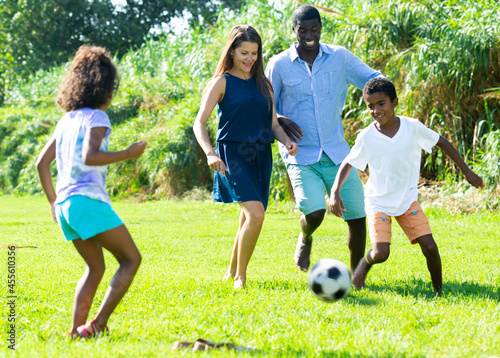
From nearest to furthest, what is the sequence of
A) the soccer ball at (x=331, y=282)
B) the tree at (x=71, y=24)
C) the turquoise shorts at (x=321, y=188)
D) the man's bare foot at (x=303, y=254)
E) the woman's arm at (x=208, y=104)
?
the soccer ball at (x=331, y=282)
the woman's arm at (x=208, y=104)
the turquoise shorts at (x=321, y=188)
the man's bare foot at (x=303, y=254)
the tree at (x=71, y=24)

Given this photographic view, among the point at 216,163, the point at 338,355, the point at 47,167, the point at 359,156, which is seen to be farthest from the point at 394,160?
the point at 47,167

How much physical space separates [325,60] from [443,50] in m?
Result: 5.16

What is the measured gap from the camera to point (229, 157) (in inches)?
185

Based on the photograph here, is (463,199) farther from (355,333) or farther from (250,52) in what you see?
(355,333)

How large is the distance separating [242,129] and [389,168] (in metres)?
1.11

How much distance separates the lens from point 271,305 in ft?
13.5

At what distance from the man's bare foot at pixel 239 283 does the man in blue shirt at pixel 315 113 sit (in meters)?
0.78

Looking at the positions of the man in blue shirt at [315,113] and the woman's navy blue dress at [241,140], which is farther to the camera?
the man in blue shirt at [315,113]

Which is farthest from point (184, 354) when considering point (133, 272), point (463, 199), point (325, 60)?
point (463, 199)

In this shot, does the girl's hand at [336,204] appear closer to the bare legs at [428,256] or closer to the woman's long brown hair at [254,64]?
the bare legs at [428,256]

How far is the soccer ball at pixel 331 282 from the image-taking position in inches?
152

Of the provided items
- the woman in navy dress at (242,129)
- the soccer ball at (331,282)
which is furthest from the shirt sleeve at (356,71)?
the soccer ball at (331,282)

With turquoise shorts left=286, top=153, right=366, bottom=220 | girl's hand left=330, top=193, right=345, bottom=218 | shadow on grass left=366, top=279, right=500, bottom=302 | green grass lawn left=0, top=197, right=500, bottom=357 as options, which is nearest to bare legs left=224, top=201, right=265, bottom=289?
green grass lawn left=0, top=197, right=500, bottom=357

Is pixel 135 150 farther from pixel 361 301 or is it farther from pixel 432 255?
pixel 432 255
